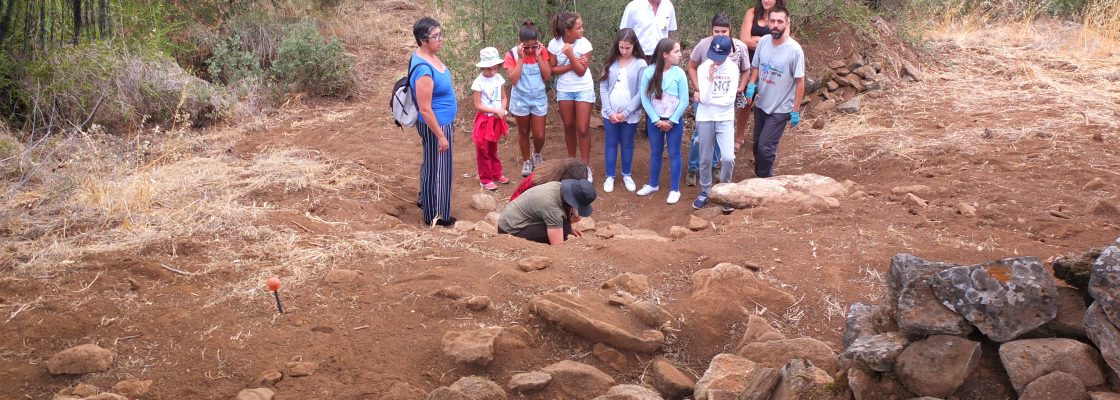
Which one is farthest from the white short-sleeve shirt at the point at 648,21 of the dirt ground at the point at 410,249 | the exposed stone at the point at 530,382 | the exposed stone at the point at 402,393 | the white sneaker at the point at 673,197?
the exposed stone at the point at 402,393

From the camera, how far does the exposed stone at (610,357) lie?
3783mm

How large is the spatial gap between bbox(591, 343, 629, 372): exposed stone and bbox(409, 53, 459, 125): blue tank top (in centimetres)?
278

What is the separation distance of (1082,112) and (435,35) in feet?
21.6

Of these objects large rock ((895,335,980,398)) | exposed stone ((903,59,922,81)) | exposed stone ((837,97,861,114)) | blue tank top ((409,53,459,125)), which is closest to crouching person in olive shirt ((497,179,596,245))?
blue tank top ((409,53,459,125))

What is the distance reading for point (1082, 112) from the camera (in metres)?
8.04

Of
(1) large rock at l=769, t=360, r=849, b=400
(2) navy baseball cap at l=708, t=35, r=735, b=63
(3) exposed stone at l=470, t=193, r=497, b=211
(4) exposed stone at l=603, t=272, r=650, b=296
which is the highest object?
(2) navy baseball cap at l=708, t=35, r=735, b=63

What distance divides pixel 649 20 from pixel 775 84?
1.49 meters

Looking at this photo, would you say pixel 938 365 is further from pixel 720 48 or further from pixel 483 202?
pixel 483 202

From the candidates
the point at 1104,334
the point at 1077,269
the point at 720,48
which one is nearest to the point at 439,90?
the point at 720,48

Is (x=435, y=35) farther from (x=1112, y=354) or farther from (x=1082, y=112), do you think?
(x=1082, y=112)

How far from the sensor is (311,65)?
10.9m

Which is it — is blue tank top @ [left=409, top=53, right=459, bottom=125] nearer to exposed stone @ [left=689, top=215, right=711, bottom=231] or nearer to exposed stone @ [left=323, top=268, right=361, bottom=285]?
exposed stone @ [left=323, top=268, right=361, bottom=285]

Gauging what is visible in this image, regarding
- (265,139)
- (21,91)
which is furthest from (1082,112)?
(21,91)

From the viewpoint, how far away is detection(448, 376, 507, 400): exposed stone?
10.6ft
